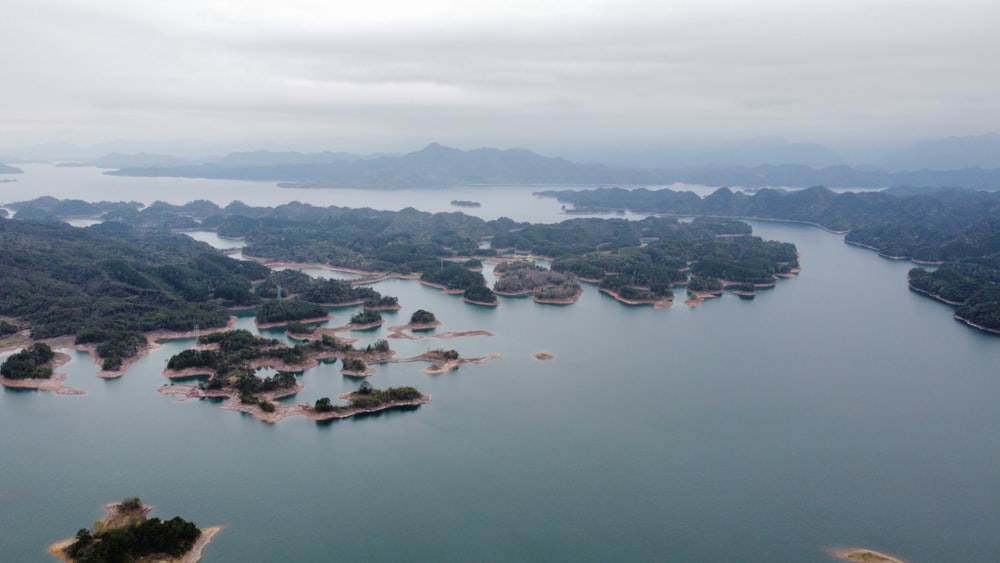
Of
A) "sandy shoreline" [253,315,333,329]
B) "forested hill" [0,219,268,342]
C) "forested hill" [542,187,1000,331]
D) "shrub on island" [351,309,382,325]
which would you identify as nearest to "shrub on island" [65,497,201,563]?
"forested hill" [0,219,268,342]

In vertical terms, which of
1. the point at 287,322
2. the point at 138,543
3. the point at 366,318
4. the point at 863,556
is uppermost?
the point at 366,318

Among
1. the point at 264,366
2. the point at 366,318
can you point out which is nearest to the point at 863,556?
the point at 264,366

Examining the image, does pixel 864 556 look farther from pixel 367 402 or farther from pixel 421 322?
pixel 421 322

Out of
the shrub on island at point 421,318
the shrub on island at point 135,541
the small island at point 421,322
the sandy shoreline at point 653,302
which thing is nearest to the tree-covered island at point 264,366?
the small island at point 421,322

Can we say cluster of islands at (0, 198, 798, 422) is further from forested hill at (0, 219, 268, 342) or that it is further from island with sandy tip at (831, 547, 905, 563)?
island with sandy tip at (831, 547, 905, 563)

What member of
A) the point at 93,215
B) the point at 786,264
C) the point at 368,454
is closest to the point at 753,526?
the point at 368,454

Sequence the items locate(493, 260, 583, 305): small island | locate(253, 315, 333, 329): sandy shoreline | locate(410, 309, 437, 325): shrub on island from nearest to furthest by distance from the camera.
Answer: locate(253, 315, 333, 329): sandy shoreline
locate(410, 309, 437, 325): shrub on island
locate(493, 260, 583, 305): small island
